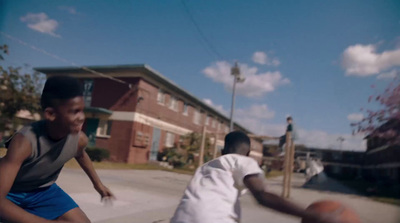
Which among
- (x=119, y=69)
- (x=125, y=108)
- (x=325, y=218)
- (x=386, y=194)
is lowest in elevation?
(x=386, y=194)

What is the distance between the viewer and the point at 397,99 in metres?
7.09

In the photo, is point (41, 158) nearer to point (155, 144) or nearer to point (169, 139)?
point (155, 144)

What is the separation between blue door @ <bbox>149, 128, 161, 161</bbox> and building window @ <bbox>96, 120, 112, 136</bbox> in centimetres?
301

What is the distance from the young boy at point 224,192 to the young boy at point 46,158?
783 mm

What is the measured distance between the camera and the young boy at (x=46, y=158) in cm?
153

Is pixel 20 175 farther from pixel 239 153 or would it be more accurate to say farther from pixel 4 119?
pixel 4 119

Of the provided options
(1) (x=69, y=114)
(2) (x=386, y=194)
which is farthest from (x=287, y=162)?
(2) (x=386, y=194)

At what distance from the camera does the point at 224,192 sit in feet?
5.99

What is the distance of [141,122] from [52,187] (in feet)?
53.8

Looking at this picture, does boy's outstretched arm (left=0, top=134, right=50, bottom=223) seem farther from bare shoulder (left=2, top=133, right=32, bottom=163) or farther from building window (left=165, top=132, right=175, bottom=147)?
building window (left=165, top=132, right=175, bottom=147)

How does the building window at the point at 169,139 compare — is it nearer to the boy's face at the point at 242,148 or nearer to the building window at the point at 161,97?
the building window at the point at 161,97

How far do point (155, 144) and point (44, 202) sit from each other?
61.3 ft

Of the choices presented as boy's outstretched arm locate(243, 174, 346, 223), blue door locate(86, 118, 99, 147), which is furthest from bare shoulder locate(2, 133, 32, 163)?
blue door locate(86, 118, 99, 147)

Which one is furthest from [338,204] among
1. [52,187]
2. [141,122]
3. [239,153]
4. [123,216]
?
[141,122]
